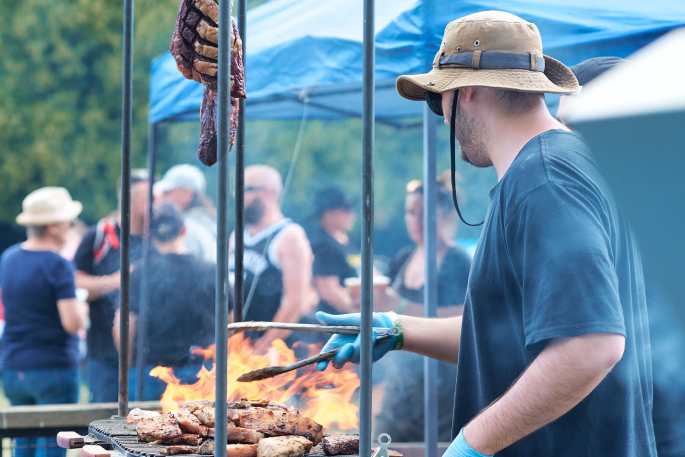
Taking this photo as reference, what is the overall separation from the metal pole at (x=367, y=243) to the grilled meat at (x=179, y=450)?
635 mm

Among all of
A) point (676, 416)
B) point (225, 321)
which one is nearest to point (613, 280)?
point (676, 416)

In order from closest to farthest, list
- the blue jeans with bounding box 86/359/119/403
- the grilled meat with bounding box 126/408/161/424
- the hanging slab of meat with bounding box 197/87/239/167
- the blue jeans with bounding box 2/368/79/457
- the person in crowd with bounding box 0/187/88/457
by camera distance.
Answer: the hanging slab of meat with bounding box 197/87/239/167, the grilled meat with bounding box 126/408/161/424, the blue jeans with bounding box 2/368/79/457, the person in crowd with bounding box 0/187/88/457, the blue jeans with bounding box 86/359/119/403

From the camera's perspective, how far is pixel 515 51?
175 centimetres

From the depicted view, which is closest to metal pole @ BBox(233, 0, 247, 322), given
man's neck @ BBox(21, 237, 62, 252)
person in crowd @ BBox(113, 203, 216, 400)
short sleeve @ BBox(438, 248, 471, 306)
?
person in crowd @ BBox(113, 203, 216, 400)

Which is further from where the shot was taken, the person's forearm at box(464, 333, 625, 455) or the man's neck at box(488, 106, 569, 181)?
the man's neck at box(488, 106, 569, 181)

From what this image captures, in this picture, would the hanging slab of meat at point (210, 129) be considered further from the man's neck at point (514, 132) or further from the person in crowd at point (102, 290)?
the person in crowd at point (102, 290)

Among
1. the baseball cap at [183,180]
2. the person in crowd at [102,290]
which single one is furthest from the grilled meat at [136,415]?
the baseball cap at [183,180]

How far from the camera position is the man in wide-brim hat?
1397 mm

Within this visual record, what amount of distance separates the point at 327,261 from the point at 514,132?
4.03 m

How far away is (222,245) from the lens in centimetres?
149

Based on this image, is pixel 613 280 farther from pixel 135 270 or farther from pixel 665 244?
pixel 135 270

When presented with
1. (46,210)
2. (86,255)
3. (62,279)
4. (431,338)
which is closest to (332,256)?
(86,255)

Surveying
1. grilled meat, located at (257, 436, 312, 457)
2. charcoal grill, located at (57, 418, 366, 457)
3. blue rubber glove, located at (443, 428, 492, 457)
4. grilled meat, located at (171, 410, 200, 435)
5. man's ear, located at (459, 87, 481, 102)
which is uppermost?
man's ear, located at (459, 87, 481, 102)

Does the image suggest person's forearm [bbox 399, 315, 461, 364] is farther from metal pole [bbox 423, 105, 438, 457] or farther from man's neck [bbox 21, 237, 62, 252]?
man's neck [bbox 21, 237, 62, 252]
